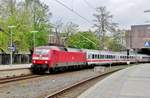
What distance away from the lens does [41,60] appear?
3688 cm

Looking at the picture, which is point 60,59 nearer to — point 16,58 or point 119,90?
point 119,90

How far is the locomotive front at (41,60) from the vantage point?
3641cm

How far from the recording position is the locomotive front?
36.4 metres

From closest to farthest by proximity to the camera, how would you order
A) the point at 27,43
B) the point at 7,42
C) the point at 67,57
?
the point at 67,57
the point at 7,42
the point at 27,43

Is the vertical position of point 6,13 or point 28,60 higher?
point 6,13

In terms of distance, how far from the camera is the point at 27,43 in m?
74.1

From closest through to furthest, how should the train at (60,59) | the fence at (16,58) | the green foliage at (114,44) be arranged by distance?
the train at (60,59) < the fence at (16,58) < the green foliage at (114,44)

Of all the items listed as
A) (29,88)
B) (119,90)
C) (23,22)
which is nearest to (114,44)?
(23,22)

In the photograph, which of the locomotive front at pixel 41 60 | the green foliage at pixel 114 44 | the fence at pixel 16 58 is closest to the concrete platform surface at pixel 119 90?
the locomotive front at pixel 41 60

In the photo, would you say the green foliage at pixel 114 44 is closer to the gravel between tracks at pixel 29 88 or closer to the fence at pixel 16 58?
the fence at pixel 16 58

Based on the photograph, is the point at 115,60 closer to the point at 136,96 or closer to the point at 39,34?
the point at 39,34

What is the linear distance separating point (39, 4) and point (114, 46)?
34.8 meters

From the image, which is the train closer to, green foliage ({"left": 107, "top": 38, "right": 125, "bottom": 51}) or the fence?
the fence

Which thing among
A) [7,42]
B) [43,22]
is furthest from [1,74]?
[43,22]
